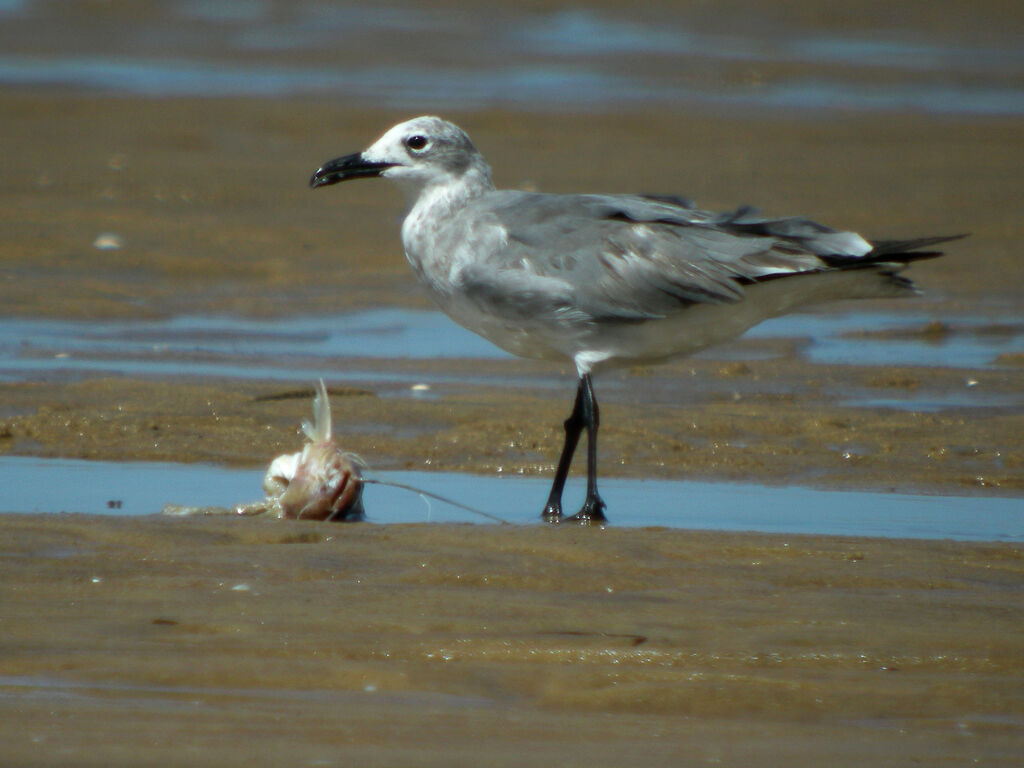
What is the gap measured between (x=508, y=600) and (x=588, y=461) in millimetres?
1524

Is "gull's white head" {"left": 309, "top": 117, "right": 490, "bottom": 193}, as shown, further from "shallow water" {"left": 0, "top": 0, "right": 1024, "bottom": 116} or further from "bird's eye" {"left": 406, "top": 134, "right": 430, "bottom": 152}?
"shallow water" {"left": 0, "top": 0, "right": 1024, "bottom": 116}

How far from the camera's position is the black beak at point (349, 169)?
6426mm

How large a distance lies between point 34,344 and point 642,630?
17.3ft

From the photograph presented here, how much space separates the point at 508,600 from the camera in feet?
14.7

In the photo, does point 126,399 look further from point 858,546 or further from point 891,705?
point 891,705

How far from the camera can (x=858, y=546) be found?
5266mm

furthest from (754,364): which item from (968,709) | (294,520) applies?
(968,709)

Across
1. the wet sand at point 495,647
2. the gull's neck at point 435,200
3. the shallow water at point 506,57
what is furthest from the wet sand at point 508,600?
the shallow water at point 506,57

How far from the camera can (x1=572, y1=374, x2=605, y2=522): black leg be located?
5874mm

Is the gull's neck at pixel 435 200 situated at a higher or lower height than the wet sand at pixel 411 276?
higher

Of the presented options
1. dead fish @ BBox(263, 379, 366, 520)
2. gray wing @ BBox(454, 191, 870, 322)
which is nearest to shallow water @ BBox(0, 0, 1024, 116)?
gray wing @ BBox(454, 191, 870, 322)

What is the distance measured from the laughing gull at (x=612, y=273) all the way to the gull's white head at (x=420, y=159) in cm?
13

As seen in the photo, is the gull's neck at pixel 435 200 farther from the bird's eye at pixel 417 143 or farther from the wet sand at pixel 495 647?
the wet sand at pixel 495 647

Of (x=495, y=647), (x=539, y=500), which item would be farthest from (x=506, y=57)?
(x=495, y=647)
